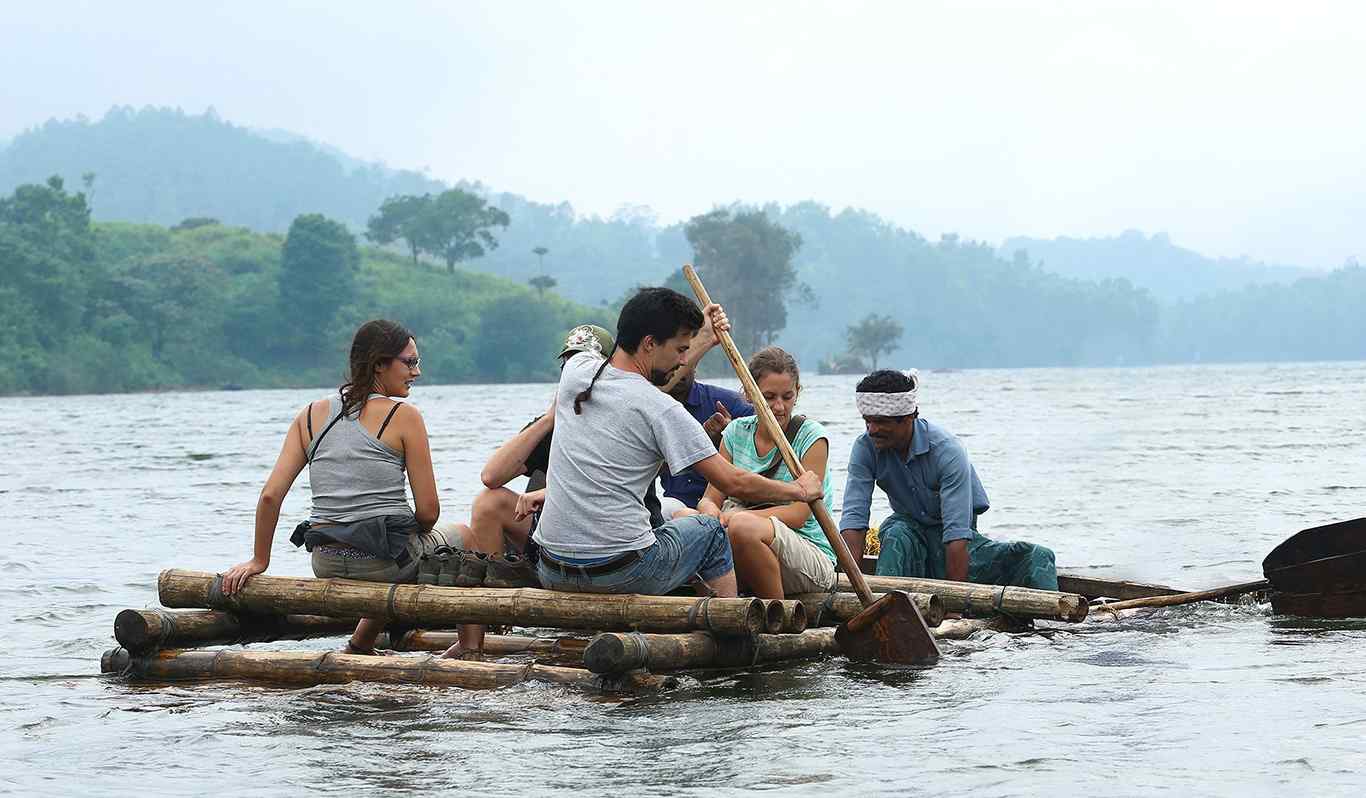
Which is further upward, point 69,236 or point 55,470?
point 69,236

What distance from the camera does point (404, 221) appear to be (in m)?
118

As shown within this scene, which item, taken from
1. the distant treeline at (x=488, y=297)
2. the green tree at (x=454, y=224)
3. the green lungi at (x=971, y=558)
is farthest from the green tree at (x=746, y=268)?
the green lungi at (x=971, y=558)

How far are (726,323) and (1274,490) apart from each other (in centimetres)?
1544

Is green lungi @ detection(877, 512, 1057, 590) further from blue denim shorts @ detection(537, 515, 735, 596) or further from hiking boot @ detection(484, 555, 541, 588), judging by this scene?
→ hiking boot @ detection(484, 555, 541, 588)

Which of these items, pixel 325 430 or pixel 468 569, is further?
pixel 468 569

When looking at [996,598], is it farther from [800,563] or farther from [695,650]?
[695,650]

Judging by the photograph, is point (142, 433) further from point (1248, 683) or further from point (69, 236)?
point (69, 236)

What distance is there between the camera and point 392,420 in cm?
733

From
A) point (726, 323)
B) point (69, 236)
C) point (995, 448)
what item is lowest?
point (995, 448)

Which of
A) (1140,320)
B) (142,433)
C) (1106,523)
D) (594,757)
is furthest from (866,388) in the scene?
(1140,320)

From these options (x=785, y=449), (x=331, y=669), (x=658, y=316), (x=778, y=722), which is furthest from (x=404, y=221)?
(x=778, y=722)

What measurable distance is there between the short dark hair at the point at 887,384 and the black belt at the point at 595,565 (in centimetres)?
232

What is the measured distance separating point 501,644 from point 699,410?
160 centimetres

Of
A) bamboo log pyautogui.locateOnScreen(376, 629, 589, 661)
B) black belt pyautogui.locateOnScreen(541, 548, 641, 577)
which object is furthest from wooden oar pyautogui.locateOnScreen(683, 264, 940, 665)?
bamboo log pyautogui.locateOnScreen(376, 629, 589, 661)
